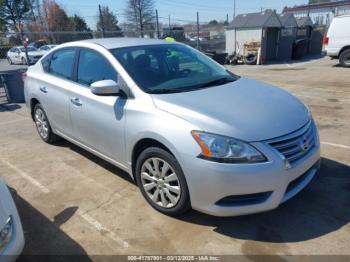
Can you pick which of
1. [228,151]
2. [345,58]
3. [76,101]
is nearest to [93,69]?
[76,101]

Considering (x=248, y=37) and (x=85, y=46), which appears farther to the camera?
(x=248, y=37)

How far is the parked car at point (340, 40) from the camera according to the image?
13234mm

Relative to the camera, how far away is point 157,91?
3115 mm

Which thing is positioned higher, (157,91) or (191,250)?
(157,91)

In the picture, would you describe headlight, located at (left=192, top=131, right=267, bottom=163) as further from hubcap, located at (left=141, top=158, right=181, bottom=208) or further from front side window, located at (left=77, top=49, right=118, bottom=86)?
front side window, located at (left=77, top=49, right=118, bottom=86)

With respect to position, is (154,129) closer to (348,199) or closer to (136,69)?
(136,69)

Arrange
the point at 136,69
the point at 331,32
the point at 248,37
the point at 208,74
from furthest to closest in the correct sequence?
1. the point at 248,37
2. the point at 331,32
3. the point at 208,74
4. the point at 136,69

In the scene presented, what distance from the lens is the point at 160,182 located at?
2984mm

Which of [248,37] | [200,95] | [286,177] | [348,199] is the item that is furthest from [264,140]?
[248,37]

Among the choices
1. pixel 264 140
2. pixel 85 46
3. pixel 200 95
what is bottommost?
pixel 264 140

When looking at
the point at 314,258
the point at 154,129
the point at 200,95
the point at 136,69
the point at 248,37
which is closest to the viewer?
the point at 314,258

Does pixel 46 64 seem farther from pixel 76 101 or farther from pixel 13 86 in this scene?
pixel 13 86

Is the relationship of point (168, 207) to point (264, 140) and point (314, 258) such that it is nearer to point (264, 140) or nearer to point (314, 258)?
point (264, 140)

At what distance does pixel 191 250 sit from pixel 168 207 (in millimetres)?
503
